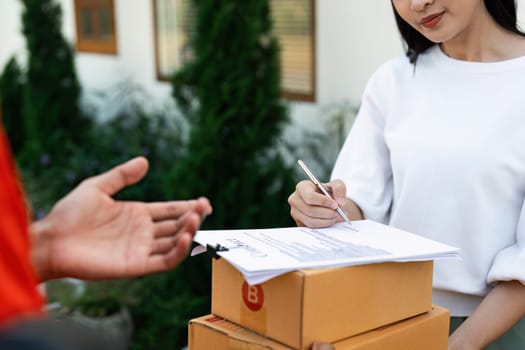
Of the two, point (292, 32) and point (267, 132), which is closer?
point (267, 132)

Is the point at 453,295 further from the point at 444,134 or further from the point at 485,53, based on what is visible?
the point at 485,53

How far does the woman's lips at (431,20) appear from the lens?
1.60m

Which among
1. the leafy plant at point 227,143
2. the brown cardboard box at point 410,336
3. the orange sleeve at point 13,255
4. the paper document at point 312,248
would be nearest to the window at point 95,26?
the leafy plant at point 227,143

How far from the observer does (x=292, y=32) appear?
444 centimetres

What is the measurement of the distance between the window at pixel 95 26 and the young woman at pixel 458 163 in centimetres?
507

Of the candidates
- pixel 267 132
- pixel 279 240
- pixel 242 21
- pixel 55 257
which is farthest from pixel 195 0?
pixel 55 257

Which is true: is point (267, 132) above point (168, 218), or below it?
below

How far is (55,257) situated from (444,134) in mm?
968

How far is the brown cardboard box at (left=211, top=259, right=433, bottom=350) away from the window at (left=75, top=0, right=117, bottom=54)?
5454 mm

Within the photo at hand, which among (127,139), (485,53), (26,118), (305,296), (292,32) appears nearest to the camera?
(305,296)

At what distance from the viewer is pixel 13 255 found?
0.75m

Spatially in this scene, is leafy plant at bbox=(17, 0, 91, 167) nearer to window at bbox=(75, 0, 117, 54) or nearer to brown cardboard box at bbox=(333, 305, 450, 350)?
window at bbox=(75, 0, 117, 54)

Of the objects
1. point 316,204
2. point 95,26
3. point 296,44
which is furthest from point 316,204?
point 95,26

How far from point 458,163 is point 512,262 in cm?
25
